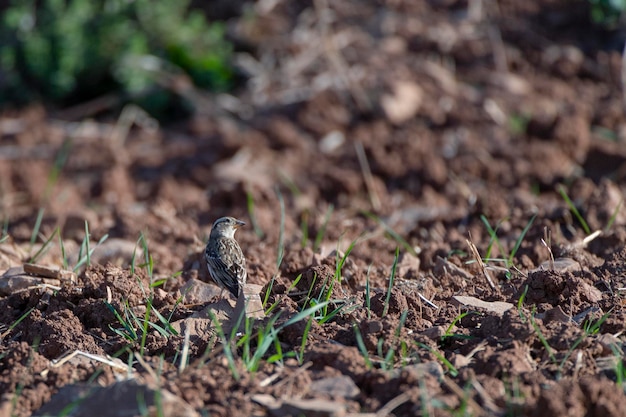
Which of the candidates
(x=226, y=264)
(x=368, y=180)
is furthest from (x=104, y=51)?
(x=226, y=264)

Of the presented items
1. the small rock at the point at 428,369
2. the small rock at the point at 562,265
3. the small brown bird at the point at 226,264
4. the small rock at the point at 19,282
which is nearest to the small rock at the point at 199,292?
the small brown bird at the point at 226,264

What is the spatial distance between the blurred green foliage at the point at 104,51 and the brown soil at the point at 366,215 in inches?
17.1

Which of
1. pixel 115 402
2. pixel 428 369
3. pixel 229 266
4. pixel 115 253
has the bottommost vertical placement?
pixel 115 253

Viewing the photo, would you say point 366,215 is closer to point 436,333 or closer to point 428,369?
point 436,333

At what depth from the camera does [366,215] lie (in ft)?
27.1

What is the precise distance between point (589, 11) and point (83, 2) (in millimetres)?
6860

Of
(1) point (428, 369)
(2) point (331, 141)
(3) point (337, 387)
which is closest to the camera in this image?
(3) point (337, 387)

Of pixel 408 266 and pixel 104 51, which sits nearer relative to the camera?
pixel 408 266

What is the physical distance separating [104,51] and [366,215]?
486 cm

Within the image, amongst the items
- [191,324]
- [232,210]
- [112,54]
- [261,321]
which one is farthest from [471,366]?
[112,54]

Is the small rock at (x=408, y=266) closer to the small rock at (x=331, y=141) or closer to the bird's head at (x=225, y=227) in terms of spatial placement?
the bird's head at (x=225, y=227)

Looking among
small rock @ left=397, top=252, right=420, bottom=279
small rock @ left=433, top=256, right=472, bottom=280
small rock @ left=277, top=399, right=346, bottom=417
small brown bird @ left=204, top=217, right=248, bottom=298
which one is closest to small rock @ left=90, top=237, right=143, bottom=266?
small brown bird @ left=204, top=217, right=248, bottom=298

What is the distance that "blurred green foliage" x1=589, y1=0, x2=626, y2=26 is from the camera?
10898mm

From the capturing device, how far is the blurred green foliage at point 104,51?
11.3m
